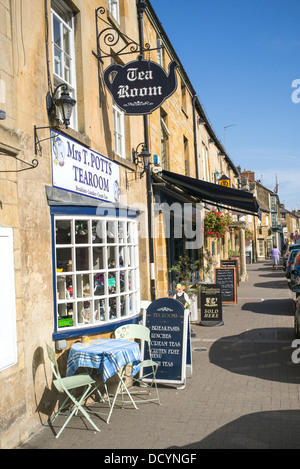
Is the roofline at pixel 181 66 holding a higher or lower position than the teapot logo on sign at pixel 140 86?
higher

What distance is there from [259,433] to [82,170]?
446 cm

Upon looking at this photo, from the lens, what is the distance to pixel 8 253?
203 inches

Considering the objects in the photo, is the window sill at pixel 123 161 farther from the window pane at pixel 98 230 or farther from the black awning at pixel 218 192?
the black awning at pixel 218 192

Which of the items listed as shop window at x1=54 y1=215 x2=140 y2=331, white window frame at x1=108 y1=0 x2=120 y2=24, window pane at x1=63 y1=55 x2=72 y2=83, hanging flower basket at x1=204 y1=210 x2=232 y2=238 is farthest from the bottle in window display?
hanging flower basket at x1=204 y1=210 x2=232 y2=238

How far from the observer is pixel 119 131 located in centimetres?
956

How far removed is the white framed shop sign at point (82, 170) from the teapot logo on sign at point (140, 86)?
1.14m

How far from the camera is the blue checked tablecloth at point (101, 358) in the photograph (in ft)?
19.4

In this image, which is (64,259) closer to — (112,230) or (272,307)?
(112,230)

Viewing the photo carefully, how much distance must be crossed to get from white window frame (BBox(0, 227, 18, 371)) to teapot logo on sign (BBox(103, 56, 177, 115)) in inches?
158

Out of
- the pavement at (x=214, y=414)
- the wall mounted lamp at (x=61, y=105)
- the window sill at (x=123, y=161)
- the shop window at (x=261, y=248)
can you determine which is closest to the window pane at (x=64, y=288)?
the pavement at (x=214, y=414)

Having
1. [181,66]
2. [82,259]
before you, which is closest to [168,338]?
[82,259]

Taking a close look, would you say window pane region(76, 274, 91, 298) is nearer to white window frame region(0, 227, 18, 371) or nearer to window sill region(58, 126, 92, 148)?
white window frame region(0, 227, 18, 371)

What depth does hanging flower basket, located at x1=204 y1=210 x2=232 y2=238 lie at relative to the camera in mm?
16641
